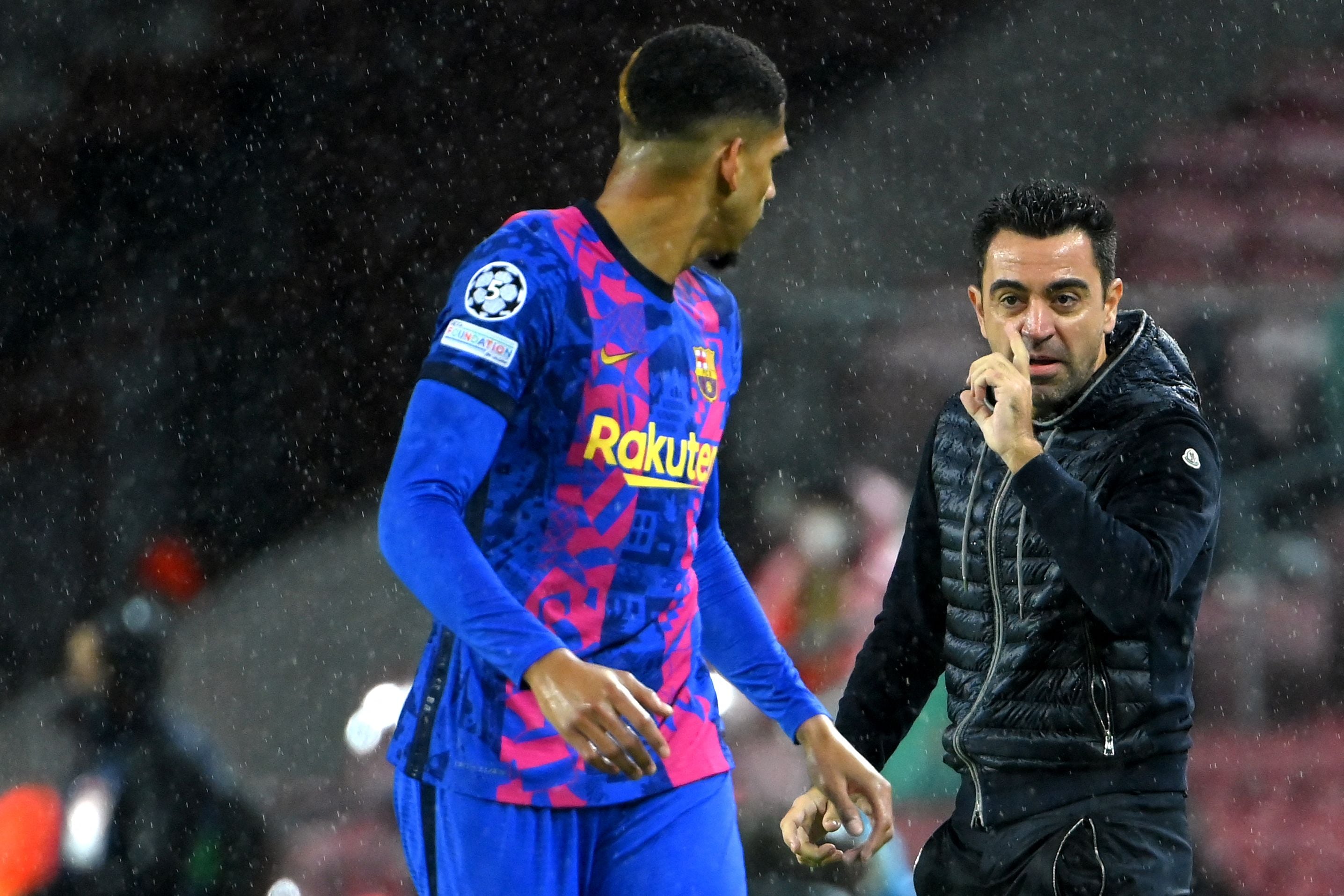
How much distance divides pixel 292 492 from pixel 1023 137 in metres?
3.83

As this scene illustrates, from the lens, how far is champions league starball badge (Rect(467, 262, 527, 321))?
2014mm

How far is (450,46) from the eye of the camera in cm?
757

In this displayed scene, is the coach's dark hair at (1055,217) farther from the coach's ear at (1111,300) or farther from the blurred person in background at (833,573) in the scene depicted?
the blurred person in background at (833,573)

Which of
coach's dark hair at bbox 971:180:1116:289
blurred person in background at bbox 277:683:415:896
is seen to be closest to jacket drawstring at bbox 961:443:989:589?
coach's dark hair at bbox 971:180:1116:289

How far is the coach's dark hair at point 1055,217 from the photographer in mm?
2871

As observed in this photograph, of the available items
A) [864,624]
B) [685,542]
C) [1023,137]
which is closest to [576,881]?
[685,542]

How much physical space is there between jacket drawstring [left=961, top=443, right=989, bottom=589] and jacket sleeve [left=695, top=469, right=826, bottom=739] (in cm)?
48

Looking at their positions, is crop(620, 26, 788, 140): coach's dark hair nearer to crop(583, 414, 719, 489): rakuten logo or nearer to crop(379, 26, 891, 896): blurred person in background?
crop(379, 26, 891, 896): blurred person in background

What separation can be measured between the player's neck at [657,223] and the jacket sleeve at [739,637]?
33cm

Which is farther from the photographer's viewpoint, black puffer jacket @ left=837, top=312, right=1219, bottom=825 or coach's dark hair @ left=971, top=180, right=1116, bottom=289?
coach's dark hair @ left=971, top=180, right=1116, bottom=289

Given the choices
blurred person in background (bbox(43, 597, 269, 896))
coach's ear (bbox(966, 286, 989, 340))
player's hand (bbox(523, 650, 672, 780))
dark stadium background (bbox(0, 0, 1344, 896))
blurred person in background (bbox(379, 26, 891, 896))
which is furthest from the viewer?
dark stadium background (bbox(0, 0, 1344, 896))

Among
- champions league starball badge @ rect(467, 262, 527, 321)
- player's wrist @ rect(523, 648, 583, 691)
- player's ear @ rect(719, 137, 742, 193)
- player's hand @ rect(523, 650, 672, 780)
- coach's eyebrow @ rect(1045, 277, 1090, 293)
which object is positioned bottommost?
player's hand @ rect(523, 650, 672, 780)

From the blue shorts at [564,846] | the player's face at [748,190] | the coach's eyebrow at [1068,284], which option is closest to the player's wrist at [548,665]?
the blue shorts at [564,846]

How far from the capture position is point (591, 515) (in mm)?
2131
